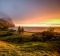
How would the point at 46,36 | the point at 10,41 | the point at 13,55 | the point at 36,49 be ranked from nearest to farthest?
the point at 13,55, the point at 36,49, the point at 10,41, the point at 46,36

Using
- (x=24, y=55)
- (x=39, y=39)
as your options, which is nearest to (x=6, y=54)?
(x=24, y=55)

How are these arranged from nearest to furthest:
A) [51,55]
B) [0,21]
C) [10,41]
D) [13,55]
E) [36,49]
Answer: [13,55] → [51,55] → [36,49] → [10,41] → [0,21]

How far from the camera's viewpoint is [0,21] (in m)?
25.9

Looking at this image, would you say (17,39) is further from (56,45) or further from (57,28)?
(57,28)

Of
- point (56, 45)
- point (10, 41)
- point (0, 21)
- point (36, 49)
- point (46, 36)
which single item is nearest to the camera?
point (36, 49)

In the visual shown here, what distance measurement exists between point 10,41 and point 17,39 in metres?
0.81

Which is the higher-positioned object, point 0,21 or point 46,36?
point 0,21

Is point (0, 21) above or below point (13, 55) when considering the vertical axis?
above

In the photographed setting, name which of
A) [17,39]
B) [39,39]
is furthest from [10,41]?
[39,39]

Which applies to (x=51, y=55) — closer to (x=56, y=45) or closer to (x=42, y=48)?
(x=42, y=48)

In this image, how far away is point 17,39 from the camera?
15680 millimetres

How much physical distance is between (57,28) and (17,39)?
9.05 metres

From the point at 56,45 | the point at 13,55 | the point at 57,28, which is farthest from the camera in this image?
the point at 57,28

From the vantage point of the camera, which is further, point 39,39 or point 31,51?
point 39,39
